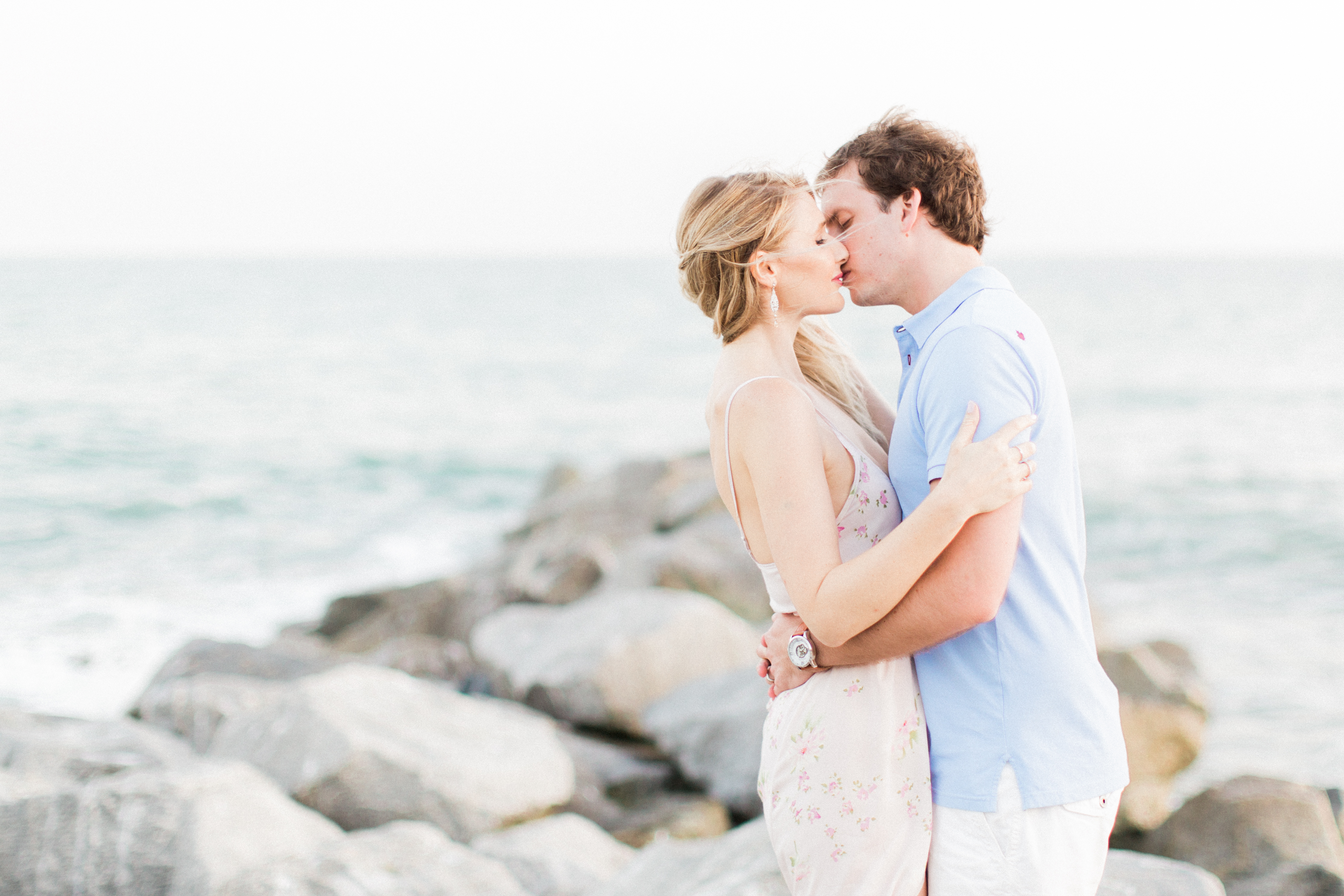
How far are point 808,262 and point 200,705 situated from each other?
5268 mm

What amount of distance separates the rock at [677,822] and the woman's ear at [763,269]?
144 inches

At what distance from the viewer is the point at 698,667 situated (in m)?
6.63

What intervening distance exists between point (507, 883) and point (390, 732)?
140 centimetres

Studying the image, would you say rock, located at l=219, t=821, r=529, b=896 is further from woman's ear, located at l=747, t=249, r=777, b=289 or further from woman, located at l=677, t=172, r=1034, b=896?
woman's ear, located at l=747, t=249, r=777, b=289

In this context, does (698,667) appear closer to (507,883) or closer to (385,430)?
(507,883)

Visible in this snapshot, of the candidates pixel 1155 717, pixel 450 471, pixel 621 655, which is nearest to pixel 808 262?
pixel 621 655

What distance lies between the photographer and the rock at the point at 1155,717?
6066 millimetres

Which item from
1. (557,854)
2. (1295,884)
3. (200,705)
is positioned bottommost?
(1295,884)

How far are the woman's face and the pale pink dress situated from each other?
354mm

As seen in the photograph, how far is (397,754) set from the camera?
4.82 m

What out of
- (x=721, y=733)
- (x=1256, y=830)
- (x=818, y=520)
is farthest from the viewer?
(x=721, y=733)

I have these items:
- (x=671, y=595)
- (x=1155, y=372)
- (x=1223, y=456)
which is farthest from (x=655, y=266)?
(x=671, y=595)

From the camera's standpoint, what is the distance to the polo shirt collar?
2.19 meters

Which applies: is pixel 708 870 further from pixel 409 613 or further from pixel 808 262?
pixel 409 613
